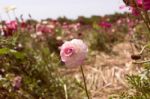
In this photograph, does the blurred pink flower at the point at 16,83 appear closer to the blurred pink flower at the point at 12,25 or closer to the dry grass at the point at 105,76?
the dry grass at the point at 105,76

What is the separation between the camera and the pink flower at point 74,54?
2.09m


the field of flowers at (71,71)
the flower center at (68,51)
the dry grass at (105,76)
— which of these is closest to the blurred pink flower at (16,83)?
the field of flowers at (71,71)

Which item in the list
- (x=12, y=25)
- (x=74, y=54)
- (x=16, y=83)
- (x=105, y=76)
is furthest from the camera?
(x=105, y=76)

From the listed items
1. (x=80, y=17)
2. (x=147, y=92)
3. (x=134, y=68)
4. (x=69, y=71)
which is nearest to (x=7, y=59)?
(x=134, y=68)

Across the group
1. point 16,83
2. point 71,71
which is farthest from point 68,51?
→ point 71,71

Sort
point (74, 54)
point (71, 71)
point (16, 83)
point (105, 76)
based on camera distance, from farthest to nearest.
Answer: point (71, 71) → point (105, 76) → point (16, 83) → point (74, 54)

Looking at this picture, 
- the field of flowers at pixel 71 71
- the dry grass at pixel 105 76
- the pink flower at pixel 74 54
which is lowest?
the dry grass at pixel 105 76

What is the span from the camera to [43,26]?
8492 millimetres

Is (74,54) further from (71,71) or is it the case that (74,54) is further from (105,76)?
(71,71)

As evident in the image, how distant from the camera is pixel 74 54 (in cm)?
210

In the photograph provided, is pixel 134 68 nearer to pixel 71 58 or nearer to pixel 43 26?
pixel 71 58

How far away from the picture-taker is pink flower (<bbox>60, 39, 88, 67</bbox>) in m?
2.09

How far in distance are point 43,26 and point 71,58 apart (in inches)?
253

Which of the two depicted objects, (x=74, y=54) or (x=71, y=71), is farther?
(x=71, y=71)
